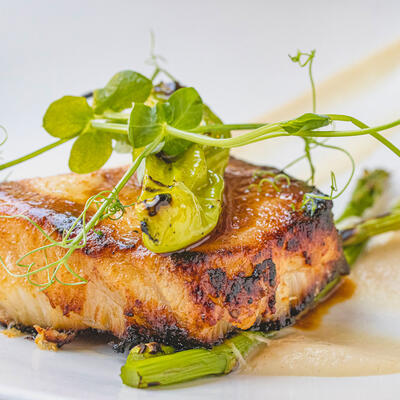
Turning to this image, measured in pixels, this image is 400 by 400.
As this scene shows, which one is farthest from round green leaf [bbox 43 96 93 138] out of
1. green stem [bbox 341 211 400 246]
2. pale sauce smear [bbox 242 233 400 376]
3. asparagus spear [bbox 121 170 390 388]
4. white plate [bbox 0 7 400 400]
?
green stem [bbox 341 211 400 246]

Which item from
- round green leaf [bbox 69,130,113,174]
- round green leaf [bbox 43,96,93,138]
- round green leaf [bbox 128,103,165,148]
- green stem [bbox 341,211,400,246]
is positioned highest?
round green leaf [bbox 43,96,93,138]

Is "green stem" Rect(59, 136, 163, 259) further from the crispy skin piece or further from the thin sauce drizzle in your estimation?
the thin sauce drizzle

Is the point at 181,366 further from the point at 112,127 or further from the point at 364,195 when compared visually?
the point at 364,195

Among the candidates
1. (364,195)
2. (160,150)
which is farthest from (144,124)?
(364,195)

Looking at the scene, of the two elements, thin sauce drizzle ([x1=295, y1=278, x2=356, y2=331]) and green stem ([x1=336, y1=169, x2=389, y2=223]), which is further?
green stem ([x1=336, y1=169, x2=389, y2=223])

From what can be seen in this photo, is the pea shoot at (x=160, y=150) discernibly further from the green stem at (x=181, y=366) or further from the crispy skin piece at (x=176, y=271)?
the green stem at (x=181, y=366)

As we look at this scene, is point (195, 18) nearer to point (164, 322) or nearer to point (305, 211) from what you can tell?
point (305, 211)
